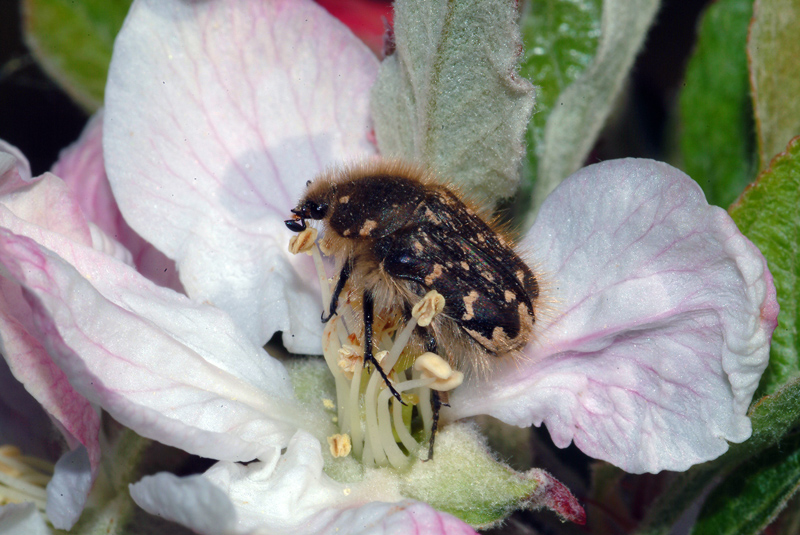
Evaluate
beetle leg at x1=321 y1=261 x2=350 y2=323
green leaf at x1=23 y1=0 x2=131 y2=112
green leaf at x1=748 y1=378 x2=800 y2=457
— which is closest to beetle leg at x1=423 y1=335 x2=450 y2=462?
beetle leg at x1=321 y1=261 x2=350 y2=323

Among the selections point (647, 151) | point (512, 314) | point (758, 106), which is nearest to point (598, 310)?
point (512, 314)

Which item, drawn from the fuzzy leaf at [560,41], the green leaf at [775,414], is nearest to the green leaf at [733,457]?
the green leaf at [775,414]

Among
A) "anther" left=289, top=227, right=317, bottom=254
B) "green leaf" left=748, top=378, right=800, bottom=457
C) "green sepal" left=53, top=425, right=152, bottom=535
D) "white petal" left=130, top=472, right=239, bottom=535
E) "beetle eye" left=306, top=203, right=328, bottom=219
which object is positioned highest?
"beetle eye" left=306, top=203, right=328, bottom=219

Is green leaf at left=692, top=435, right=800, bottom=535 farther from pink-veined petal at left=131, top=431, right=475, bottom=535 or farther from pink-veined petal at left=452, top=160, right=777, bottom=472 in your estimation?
pink-veined petal at left=131, top=431, right=475, bottom=535

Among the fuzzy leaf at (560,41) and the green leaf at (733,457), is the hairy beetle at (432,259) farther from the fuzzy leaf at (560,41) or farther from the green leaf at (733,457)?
the fuzzy leaf at (560,41)

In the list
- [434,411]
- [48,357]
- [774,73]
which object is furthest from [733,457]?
[48,357]
